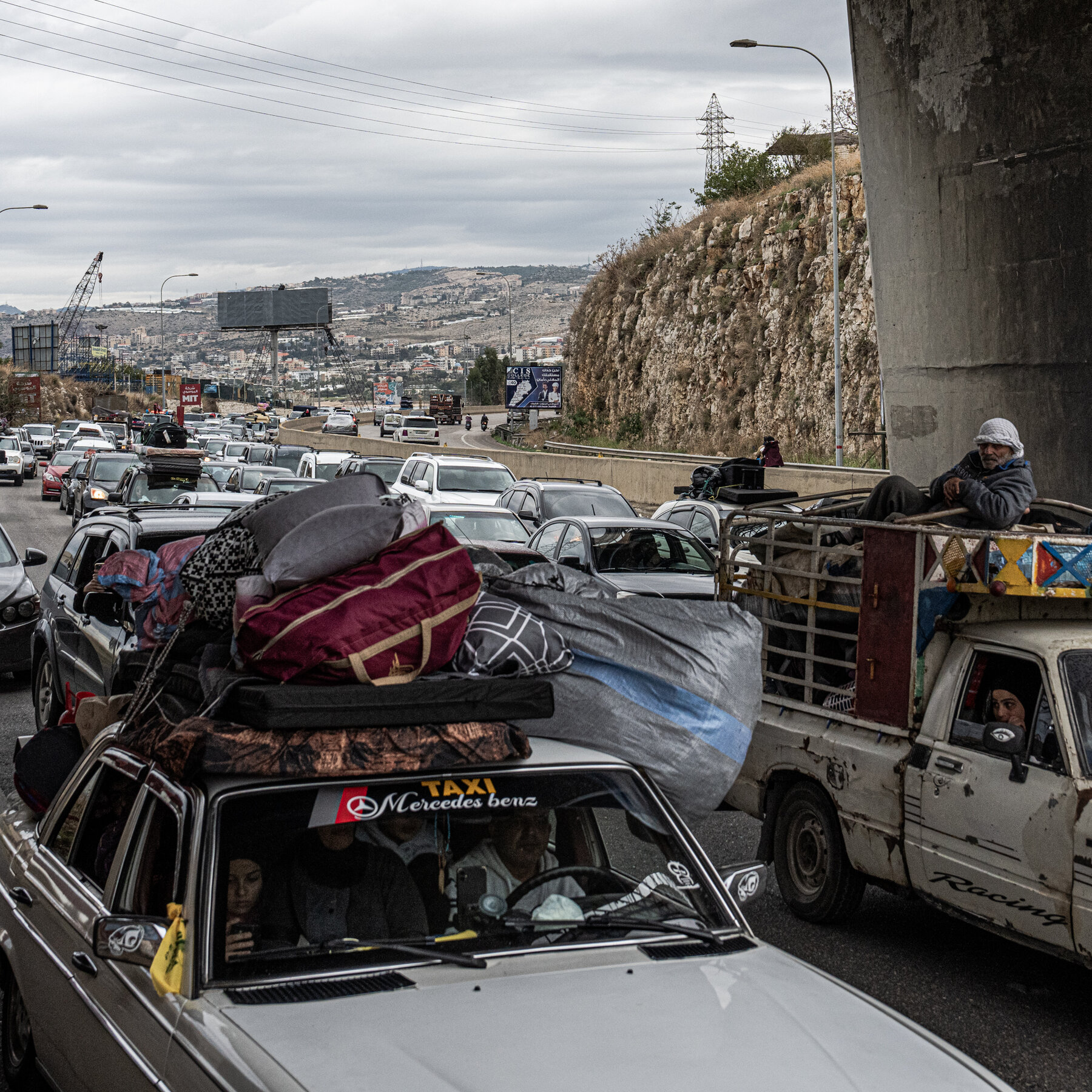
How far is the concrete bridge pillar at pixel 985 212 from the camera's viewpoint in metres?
10.7

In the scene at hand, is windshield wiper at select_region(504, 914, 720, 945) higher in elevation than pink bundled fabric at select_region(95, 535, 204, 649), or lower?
lower

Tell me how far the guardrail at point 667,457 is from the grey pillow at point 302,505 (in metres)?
22.6

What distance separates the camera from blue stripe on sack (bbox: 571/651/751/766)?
415 centimetres

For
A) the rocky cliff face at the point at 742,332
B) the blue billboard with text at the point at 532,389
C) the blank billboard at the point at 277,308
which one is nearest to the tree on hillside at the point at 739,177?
the rocky cliff face at the point at 742,332

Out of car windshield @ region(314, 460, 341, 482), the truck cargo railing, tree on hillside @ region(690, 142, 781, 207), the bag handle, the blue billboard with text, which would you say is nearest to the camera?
the bag handle

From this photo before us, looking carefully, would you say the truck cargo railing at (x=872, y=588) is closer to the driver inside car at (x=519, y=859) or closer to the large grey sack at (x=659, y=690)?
the large grey sack at (x=659, y=690)

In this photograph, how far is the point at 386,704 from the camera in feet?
11.2

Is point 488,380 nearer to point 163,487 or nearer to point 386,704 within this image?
point 163,487

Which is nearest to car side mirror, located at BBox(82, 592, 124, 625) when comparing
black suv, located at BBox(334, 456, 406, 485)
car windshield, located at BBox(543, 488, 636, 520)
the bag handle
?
the bag handle

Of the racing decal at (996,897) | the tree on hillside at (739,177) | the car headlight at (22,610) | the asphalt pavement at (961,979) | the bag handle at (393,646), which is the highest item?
the tree on hillside at (739,177)

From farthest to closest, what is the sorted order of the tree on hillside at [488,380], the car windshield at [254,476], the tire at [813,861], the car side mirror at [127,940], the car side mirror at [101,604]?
the tree on hillside at [488,380] < the car windshield at [254,476] < the car side mirror at [101,604] < the tire at [813,861] < the car side mirror at [127,940]

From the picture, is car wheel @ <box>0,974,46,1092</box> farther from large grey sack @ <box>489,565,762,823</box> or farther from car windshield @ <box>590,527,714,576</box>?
car windshield @ <box>590,527,714,576</box>

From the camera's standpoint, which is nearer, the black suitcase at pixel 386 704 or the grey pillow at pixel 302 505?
the black suitcase at pixel 386 704

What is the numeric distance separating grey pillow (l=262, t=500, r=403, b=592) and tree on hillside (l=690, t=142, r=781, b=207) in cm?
6552
